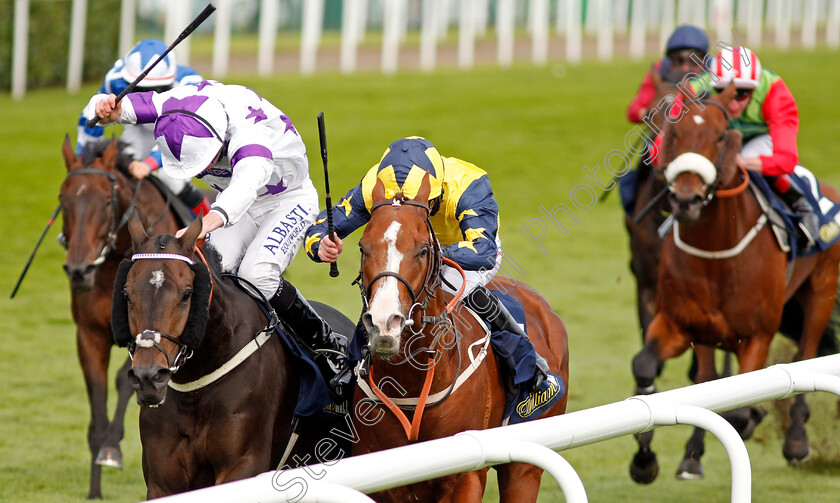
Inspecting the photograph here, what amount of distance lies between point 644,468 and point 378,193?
2611 mm

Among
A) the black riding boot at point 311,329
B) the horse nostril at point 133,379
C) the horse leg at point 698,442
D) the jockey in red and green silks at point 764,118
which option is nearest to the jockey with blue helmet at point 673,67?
the jockey in red and green silks at point 764,118

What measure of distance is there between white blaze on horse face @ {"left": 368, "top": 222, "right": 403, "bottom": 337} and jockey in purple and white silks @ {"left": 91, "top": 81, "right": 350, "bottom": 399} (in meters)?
0.70

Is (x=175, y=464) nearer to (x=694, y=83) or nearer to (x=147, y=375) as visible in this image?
(x=147, y=375)

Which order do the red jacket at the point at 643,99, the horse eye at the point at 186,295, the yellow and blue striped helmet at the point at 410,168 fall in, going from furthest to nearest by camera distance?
1. the red jacket at the point at 643,99
2. the yellow and blue striped helmet at the point at 410,168
3. the horse eye at the point at 186,295

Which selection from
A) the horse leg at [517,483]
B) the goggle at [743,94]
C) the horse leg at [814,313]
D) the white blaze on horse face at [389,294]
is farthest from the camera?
the horse leg at [814,313]

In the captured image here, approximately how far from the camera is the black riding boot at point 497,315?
3516 millimetres

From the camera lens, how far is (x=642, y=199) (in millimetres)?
6707

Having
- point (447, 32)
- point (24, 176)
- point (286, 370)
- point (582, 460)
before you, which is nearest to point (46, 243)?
point (24, 176)

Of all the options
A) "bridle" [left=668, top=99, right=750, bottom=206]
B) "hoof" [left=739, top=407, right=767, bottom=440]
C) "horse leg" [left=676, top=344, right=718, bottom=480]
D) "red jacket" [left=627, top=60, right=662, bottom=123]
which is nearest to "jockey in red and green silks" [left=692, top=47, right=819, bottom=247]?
"bridle" [left=668, top=99, right=750, bottom=206]

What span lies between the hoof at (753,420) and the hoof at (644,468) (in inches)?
17.8

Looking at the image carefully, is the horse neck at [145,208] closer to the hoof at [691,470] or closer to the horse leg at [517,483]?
the horse leg at [517,483]

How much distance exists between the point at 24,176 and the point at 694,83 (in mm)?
8673

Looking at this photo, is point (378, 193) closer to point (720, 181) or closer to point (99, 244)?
point (99, 244)

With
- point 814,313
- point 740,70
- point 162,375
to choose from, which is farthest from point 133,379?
point 814,313
